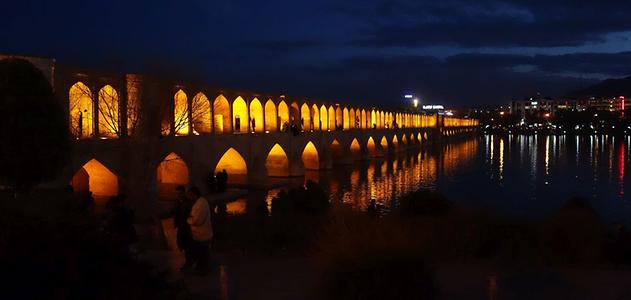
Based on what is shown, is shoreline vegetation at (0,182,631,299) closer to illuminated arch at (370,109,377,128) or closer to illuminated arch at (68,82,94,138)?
illuminated arch at (68,82,94,138)

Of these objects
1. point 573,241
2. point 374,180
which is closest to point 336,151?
point 374,180

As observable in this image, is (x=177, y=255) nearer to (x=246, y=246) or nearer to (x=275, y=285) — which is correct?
(x=246, y=246)

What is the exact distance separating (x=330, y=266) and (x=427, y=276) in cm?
60

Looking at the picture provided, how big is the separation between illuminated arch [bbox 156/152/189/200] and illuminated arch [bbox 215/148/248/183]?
2.24 m

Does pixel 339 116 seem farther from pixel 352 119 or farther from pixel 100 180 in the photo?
pixel 100 180

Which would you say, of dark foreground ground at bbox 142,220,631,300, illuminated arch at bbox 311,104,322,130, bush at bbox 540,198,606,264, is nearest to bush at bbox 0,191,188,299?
dark foreground ground at bbox 142,220,631,300

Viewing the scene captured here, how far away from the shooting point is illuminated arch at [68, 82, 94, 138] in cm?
1216

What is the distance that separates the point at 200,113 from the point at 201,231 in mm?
11538

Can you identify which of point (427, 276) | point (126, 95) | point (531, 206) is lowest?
point (531, 206)

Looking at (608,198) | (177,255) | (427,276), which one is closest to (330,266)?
(427,276)

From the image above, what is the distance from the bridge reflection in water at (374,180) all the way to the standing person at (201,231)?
7.49 metres

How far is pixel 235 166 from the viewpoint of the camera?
19.0 meters

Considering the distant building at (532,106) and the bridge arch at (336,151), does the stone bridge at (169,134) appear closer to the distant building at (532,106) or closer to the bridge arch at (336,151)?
the bridge arch at (336,151)

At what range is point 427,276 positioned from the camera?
377 centimetres
